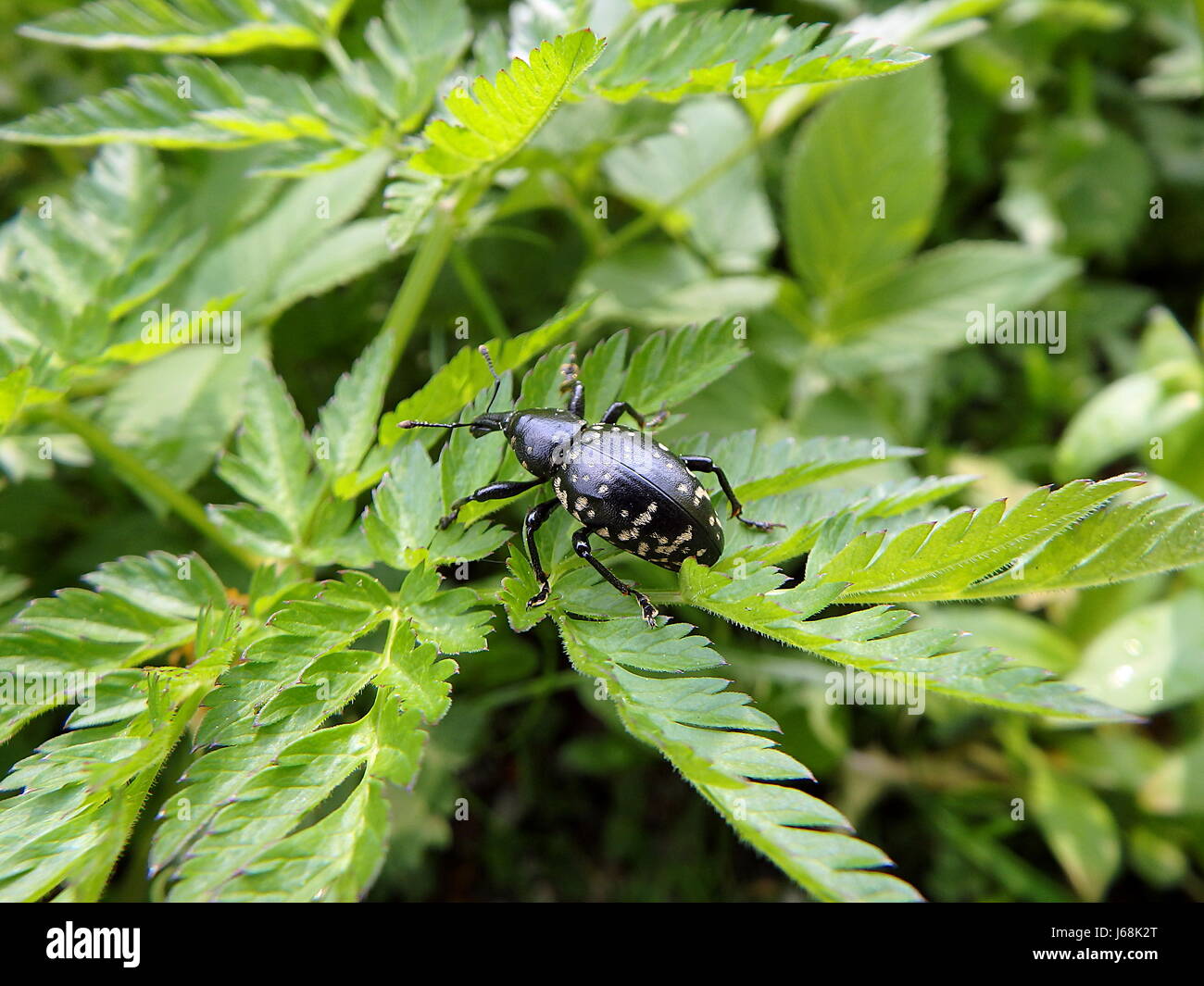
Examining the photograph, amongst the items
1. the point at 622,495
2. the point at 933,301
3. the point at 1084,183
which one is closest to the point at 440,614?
the point at 622,495

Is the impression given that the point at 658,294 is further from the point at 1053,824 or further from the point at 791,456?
the point at 1053,824

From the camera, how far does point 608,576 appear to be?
2.18 meters

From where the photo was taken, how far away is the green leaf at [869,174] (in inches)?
143

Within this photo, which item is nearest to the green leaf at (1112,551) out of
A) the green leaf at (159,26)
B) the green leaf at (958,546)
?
the green leaf at (958,546)

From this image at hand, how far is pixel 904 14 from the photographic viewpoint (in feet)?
10.5

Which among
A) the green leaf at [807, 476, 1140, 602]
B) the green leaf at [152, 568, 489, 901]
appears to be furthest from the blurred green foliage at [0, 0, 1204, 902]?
the green leaf at [807, 476, 1140, 602]

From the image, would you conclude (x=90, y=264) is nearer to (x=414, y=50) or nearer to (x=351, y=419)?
(x=351, y=419)

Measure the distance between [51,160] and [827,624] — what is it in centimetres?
468

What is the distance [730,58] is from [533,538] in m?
1.47

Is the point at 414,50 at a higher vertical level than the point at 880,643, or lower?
higher

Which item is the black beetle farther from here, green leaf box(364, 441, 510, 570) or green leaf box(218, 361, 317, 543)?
green leaf box(218, 361, 317, 543)

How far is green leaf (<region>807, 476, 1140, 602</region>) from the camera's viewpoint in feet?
5.86

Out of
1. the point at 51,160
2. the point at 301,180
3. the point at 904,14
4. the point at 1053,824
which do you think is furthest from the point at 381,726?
the point at 51,160

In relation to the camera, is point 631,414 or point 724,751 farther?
point 631,414
